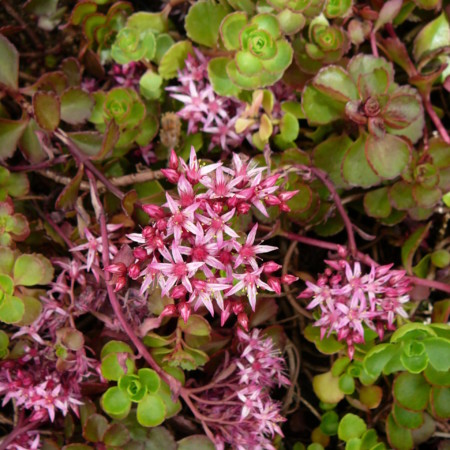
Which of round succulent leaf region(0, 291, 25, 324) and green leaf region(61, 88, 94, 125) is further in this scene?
green leaf region(61, 88, 94, 125)

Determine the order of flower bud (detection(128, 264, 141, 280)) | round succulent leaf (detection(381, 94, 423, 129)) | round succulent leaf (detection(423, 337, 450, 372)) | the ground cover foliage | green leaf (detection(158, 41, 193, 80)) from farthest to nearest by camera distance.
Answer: green leaf (detection(158, 41, 193, 80)), round succulent leaf (detection(381, 94, 423, 129)), the ground cover foliage, round succulent leaf (detection(423, 337, 450, 372)), flower bud (detection(128, 264, 141, 280))

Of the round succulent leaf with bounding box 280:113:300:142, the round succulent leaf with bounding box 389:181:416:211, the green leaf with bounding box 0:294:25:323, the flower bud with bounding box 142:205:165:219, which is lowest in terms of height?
the round succulent leaf with bounding box 389:181:416:211

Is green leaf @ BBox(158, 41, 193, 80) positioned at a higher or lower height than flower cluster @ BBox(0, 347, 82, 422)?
higher

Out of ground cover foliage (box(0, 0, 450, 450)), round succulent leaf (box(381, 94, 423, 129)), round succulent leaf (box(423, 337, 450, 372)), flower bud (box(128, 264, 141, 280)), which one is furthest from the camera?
round succulent leaf (box(381, 94, 423, 129))

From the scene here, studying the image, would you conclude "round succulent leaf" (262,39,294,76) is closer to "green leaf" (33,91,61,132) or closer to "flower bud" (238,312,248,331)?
"green leaf" (33,91,61,132)

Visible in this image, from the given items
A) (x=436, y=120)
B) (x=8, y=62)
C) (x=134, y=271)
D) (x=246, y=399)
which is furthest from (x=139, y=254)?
(x=436, y=120)

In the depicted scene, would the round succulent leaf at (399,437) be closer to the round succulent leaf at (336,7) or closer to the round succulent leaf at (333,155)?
the round succulent leaf at (333,155)

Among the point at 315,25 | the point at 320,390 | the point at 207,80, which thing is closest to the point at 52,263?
the point at 207,80

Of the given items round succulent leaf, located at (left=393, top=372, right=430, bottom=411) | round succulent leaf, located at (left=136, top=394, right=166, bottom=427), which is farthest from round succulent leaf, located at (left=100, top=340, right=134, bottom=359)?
round succulent leaf, located at (left=393, top=372, right=430, bottom=411)
